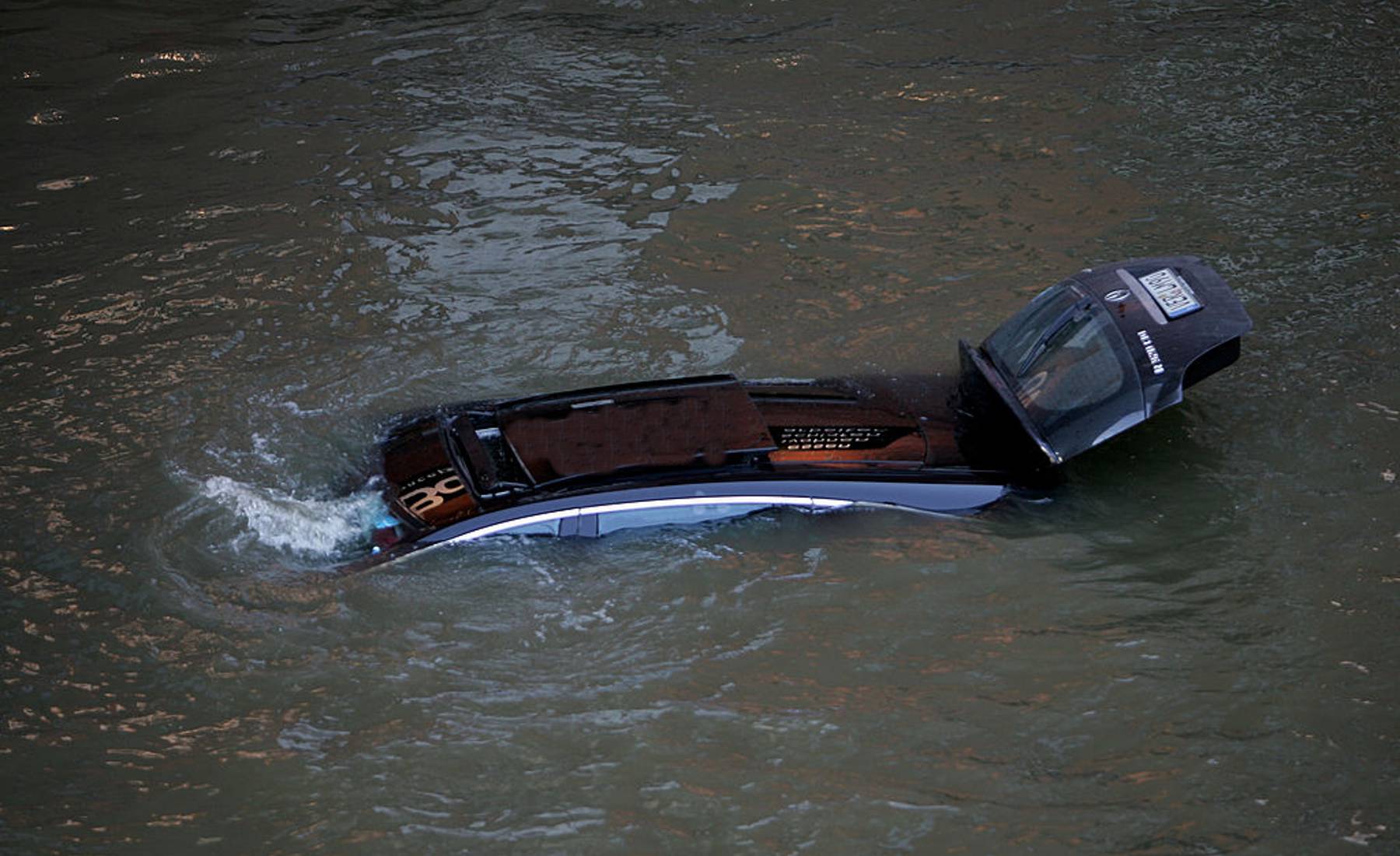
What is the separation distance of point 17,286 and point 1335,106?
1154cm

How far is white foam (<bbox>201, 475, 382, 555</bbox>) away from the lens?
19.6ft

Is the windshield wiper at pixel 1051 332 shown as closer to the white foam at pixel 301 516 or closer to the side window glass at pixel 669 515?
the side window glass at pixel 669 515

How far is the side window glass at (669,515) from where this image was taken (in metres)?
5.53

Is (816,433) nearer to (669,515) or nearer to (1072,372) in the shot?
Result: (669,515)

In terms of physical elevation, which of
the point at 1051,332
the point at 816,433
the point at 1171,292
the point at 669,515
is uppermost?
the point at 1171,292

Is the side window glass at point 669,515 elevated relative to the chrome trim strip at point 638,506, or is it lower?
lower

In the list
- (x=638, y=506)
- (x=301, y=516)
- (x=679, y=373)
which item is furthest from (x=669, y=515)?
(x=679, y=373)

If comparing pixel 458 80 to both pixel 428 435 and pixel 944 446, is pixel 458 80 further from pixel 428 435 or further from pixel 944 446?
pixel 944 446

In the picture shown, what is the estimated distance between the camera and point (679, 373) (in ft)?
26.7

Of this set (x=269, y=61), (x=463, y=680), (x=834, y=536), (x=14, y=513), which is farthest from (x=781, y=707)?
(x=269, y=61)

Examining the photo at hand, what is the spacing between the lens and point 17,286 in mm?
9289

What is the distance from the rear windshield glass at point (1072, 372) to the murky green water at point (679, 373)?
518 mm

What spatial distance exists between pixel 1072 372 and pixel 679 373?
2.81 meters

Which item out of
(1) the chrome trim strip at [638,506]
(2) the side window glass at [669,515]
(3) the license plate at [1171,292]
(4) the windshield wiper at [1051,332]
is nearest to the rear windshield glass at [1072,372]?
(4) the windshield wiper at [1051,332]
